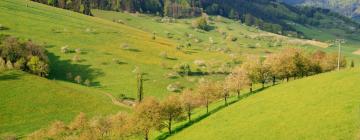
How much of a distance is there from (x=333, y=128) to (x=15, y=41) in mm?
108224

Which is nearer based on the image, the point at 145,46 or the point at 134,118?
the point at 134,118

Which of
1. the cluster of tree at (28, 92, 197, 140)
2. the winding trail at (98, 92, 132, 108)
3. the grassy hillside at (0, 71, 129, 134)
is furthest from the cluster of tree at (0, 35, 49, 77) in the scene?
the cluster of tree at (28, 92, 197, 140)

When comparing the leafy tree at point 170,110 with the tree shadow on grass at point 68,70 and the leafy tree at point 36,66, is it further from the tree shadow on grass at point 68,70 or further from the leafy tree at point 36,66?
the leafy tree at point 36,66

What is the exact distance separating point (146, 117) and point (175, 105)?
794 cm

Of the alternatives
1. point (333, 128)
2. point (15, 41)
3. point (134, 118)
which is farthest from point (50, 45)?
point (333, 128)

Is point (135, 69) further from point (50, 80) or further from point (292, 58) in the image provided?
point (292, 58)

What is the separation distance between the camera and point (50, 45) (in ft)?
546

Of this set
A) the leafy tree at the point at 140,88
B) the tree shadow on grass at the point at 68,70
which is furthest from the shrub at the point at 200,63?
the tree shadow on grass at the point at 68,70

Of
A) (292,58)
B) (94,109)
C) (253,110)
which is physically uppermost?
(292,58)

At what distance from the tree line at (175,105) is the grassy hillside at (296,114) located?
6.69 metres

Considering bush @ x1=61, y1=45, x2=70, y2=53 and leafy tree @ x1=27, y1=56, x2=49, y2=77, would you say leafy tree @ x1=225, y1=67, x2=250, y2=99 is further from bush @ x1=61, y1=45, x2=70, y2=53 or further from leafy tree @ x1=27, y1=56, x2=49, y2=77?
bush @ x1=61, y1=45, x2=70, y2=53

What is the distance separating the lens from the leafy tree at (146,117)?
83.5m

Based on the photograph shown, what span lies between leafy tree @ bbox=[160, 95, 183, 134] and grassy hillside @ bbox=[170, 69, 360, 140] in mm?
5224

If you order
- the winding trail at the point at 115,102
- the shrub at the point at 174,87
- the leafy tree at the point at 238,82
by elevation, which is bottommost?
the winding trail at the point at 115,102
